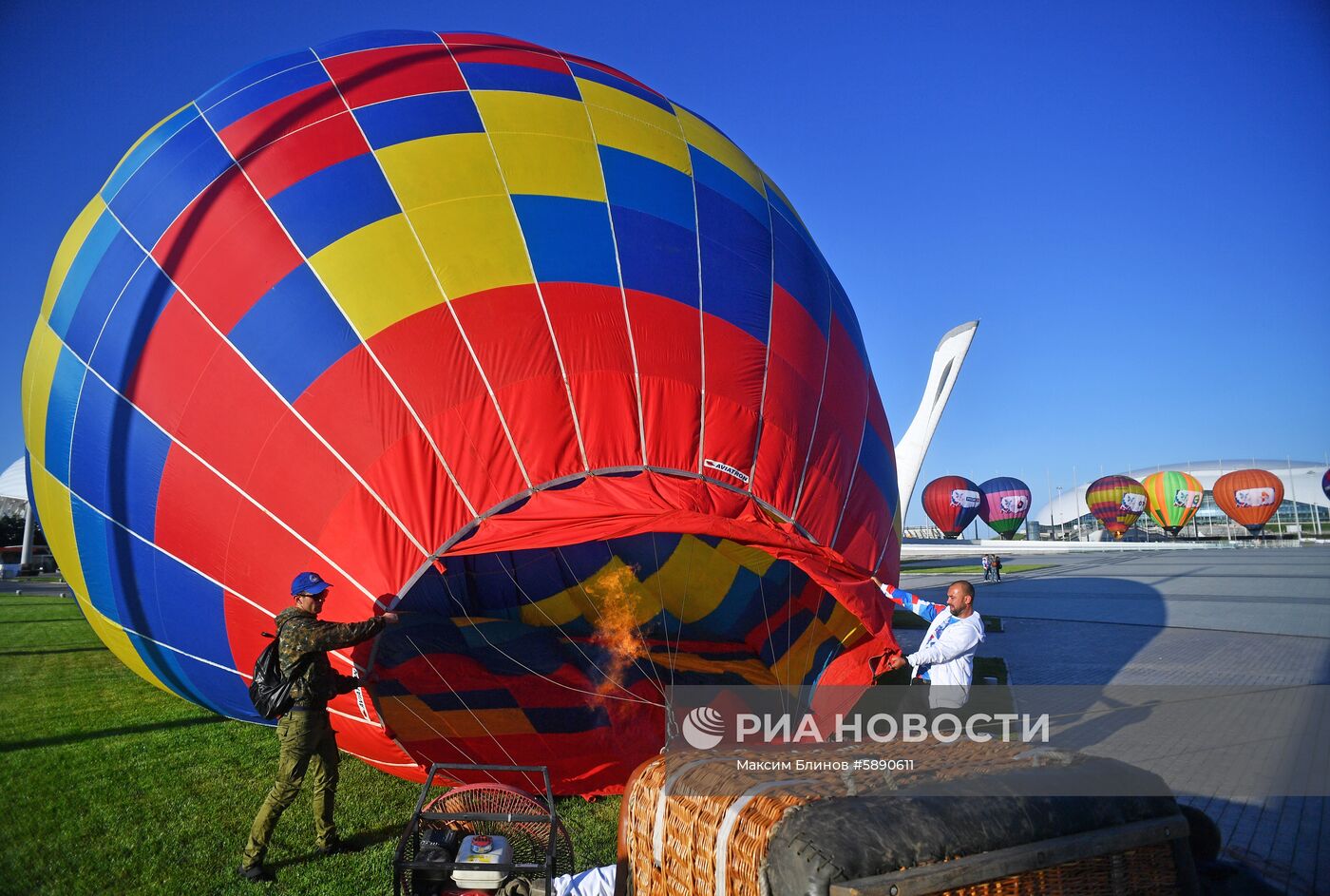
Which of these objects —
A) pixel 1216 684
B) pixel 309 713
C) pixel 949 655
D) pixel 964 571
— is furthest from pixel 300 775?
pixel 964 571

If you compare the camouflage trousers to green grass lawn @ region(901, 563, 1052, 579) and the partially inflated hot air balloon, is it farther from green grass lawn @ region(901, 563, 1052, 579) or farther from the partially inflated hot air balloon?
green grass lawn @ region(901, 563, 1052, 579)

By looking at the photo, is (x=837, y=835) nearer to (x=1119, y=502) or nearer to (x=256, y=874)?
(x=256, y=874)

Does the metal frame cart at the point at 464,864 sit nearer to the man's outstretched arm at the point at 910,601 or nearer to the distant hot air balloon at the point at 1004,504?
the man's outstretched arm at the point at 910,601

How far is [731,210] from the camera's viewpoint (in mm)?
5227

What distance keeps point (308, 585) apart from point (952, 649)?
3553 mm

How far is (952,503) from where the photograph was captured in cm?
4925

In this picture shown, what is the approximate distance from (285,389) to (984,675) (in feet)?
22.8

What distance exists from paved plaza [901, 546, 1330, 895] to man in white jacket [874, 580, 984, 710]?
1264 mm

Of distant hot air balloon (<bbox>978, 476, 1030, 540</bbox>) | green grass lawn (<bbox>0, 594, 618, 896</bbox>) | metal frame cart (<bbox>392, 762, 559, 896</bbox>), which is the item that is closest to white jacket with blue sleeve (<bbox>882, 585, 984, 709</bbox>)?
green grass lawn (<bbox>0, 594, 618, 896</bbox>)

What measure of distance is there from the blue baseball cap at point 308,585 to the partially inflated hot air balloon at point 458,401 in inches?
4.6

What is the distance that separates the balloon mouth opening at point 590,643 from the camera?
504cm

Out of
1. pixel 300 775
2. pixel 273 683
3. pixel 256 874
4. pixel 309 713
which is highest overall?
pixel 273 683

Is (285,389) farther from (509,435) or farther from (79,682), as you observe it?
(79,682)

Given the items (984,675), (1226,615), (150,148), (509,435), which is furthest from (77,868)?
(1226,615)
